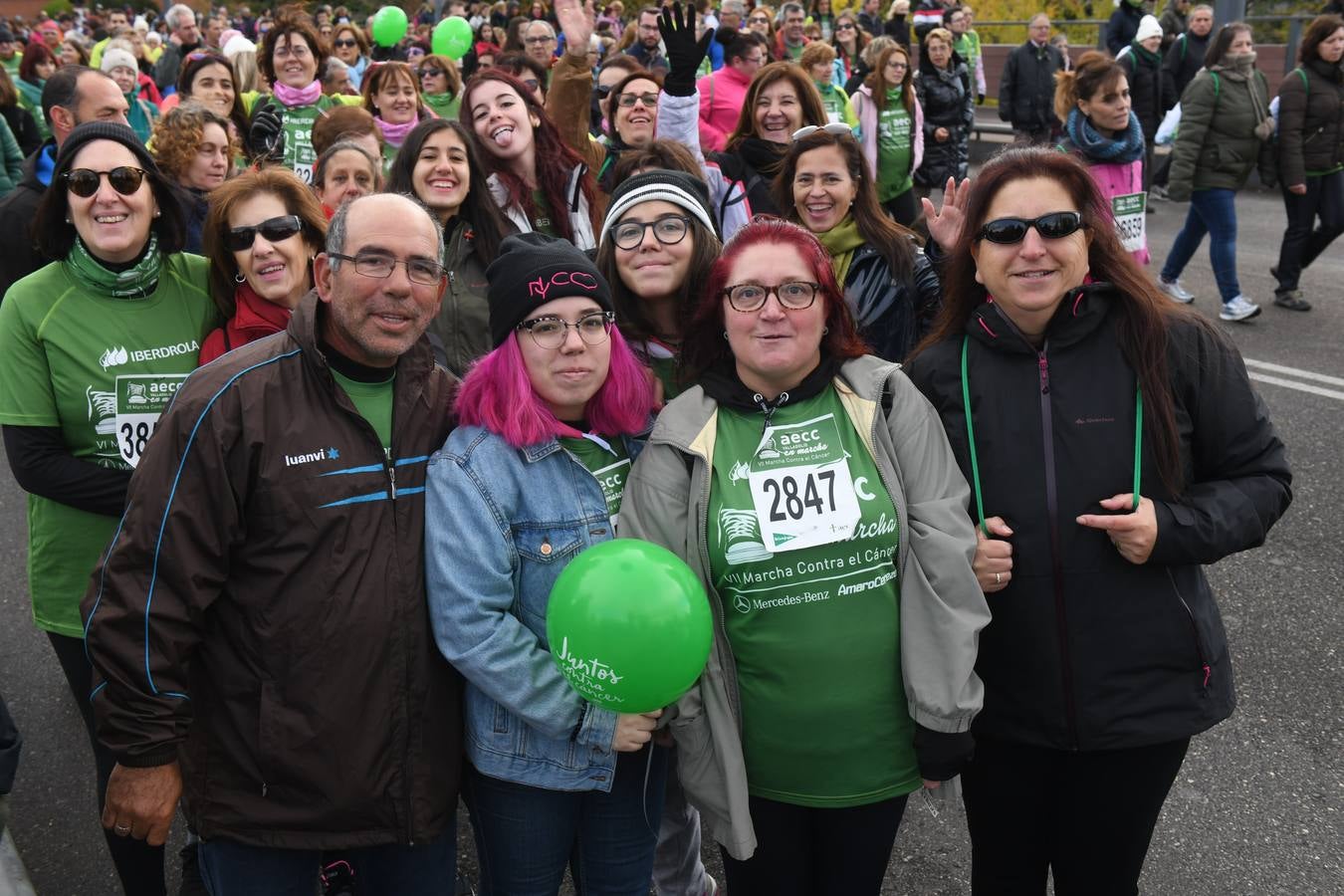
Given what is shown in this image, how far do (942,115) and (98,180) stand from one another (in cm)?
871

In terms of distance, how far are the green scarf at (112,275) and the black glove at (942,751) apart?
2310 mm

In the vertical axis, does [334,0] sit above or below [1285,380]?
above

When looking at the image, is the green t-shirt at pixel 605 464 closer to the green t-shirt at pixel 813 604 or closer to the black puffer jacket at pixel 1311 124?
the green t-shirt at pixel 813 604

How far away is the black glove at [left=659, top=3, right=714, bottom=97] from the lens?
4.31 m

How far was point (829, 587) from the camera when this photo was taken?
223cm

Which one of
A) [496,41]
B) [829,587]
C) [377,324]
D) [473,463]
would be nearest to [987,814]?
[829,587]

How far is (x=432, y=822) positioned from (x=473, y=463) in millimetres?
779

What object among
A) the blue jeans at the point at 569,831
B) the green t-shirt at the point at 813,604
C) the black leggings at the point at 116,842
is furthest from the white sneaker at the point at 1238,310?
the black leggings at the point at 116,842

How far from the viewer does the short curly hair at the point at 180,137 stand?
13.8 ft

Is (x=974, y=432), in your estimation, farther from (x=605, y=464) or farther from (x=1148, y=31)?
(x=1148, y=31)

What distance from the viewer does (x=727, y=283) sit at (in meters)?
2.38

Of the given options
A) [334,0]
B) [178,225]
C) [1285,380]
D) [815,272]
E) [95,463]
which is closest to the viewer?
[815,272]

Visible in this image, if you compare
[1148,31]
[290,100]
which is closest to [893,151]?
[290,100]

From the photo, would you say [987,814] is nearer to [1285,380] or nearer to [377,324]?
[377,324]
